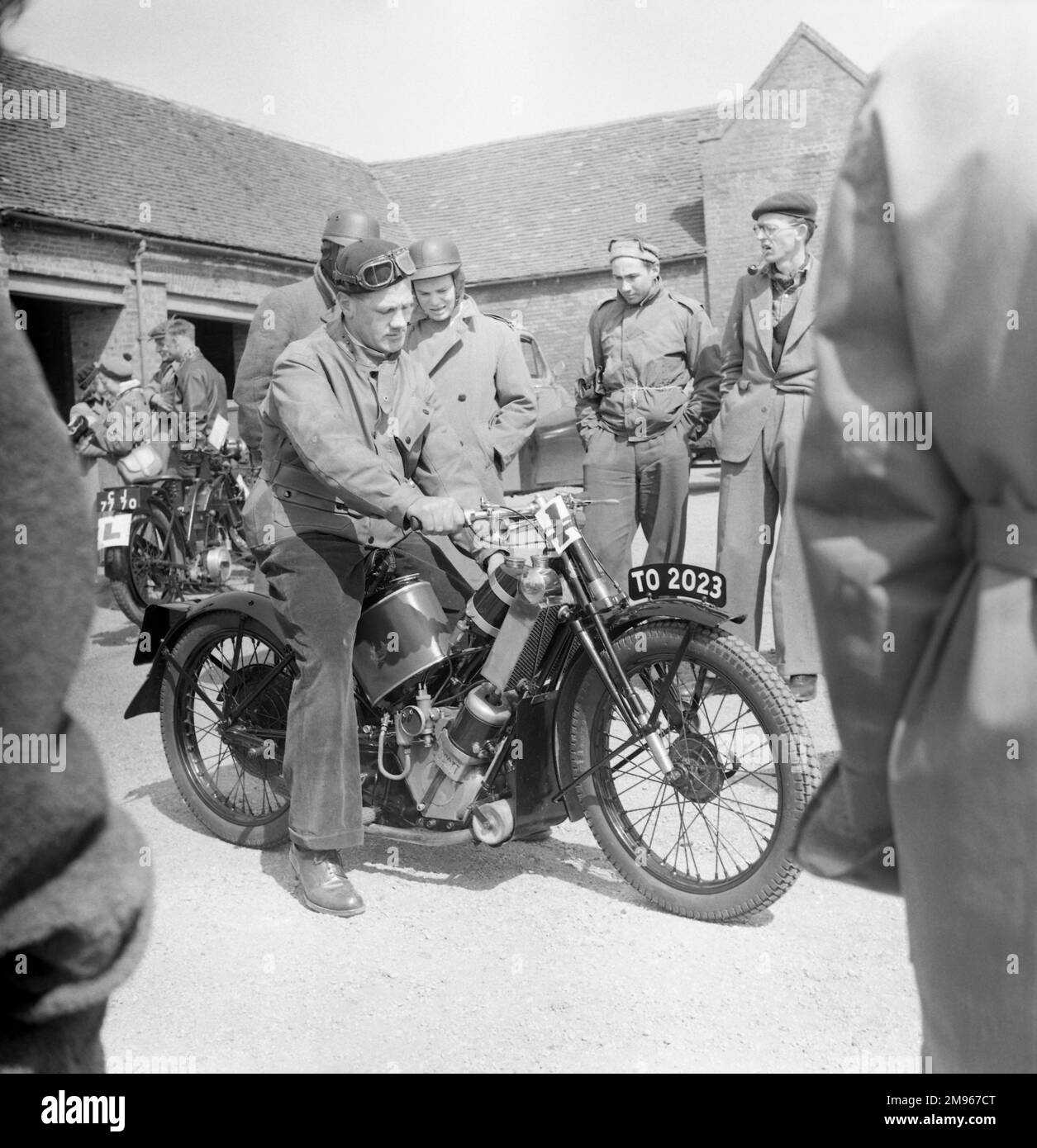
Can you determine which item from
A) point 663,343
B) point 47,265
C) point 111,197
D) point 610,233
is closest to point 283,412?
point 663,343

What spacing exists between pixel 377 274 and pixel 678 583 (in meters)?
1.32

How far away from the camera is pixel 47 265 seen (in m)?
19.6

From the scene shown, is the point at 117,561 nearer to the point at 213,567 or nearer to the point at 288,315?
the point at 213,567

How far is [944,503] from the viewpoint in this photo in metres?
1.46

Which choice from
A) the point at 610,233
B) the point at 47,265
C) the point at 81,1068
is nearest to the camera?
the point at 81,1068

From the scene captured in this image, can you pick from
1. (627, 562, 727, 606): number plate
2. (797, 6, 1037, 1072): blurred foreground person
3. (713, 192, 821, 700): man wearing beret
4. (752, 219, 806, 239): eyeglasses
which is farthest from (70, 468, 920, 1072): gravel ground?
(752, 219, 806, 239): eyeglasses

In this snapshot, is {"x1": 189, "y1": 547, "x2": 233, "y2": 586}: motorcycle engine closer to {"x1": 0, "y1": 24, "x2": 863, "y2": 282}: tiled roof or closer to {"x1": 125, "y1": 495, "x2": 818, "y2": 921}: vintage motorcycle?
{"x1": 125, "y1": 495, "x2": 818, "y2": 921}: vintage motorcycle

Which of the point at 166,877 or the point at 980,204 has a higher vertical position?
the point at 980,204

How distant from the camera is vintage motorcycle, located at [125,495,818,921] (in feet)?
12.4

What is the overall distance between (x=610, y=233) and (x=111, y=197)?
11150 mm

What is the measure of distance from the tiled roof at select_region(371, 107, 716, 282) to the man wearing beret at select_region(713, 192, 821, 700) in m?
21.5

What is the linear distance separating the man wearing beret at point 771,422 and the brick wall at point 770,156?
19.5m

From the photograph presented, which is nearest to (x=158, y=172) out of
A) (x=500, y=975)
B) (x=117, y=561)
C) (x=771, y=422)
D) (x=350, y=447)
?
(x=117, y=561)
